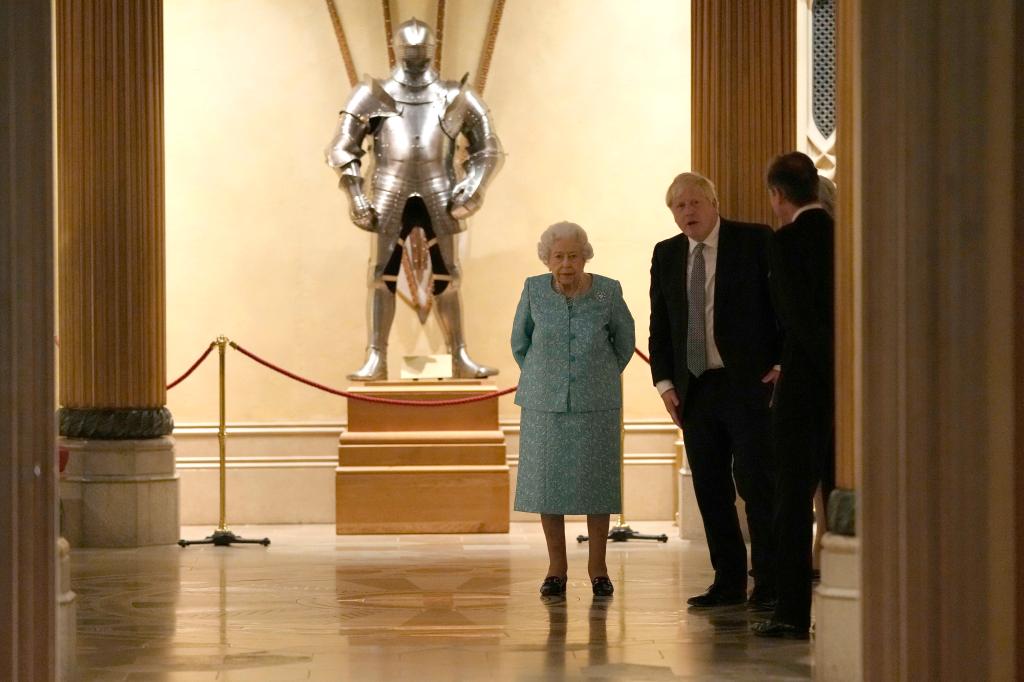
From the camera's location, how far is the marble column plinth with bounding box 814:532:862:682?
4438 mm

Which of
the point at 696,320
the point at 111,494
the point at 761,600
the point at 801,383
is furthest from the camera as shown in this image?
A: the point at 111,494

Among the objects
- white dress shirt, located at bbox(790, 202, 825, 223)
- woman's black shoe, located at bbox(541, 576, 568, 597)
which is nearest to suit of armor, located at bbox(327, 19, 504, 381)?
woman's black shoe, located at bbox(541, 576, 568, 597)

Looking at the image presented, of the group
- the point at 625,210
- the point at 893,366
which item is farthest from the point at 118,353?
the point at 893,366

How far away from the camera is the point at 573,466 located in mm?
6391

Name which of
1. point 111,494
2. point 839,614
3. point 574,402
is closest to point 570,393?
point 574,402

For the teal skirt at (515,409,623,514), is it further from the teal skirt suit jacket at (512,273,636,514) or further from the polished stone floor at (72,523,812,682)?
the polished stone floor at (72,523,812,682)

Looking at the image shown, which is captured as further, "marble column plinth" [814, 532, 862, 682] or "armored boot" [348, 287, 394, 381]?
"armored boot" [348, 287, 394, 381]

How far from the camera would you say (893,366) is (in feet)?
10.7

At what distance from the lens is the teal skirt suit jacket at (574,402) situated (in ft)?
21.0

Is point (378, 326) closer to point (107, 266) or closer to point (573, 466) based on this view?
point (107, 266)

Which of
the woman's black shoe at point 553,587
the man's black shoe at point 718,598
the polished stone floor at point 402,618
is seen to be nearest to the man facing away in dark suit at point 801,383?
the polished stone floor at point 402,618

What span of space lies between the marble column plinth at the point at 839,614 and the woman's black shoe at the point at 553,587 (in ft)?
7.06

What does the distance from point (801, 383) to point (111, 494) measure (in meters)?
4.92

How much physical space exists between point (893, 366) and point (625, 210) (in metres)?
7.72
